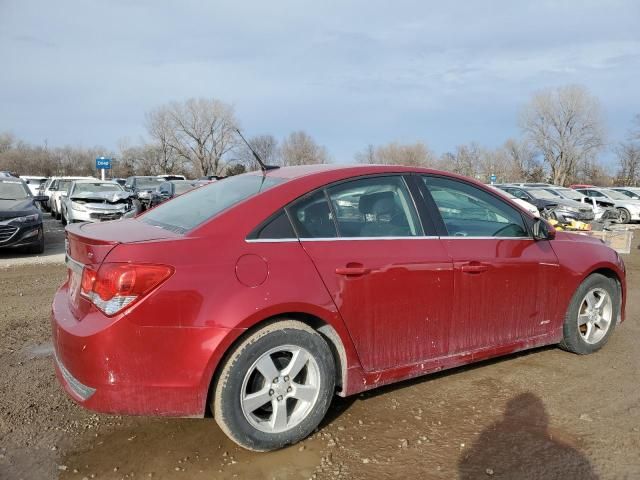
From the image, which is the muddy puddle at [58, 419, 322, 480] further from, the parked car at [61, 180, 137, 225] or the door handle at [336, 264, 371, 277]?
the parked car at [61, 180, 137, 225]

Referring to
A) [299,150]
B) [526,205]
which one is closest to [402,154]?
[299,150]

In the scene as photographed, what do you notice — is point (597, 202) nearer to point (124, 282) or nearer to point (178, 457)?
point (178, 457)

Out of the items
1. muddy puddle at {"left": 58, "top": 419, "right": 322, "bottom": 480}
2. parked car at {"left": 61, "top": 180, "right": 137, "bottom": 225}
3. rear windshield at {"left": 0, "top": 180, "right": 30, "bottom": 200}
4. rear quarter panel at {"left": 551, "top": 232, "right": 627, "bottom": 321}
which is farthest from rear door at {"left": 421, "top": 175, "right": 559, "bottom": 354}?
parked car at {"left": 61, "top": 180, "right": 137, "bottom": 225}

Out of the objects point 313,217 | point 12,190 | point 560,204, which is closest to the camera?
point 313,217

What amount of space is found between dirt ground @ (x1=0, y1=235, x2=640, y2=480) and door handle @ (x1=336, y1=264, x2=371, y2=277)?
97 cm

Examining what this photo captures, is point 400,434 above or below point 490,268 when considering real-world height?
below

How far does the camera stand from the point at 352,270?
9.66 feet

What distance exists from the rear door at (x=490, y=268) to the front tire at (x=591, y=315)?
0.33m

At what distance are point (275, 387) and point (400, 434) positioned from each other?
85 centimetres

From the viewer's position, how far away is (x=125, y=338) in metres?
2.47

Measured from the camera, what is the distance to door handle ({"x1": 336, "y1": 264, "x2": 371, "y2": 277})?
115 inches

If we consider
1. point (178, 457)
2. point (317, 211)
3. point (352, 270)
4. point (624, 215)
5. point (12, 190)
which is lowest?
point (178, 457)

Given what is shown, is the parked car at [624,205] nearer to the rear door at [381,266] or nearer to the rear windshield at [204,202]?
the rear door at [381,266]

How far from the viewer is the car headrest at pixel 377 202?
325 cm
